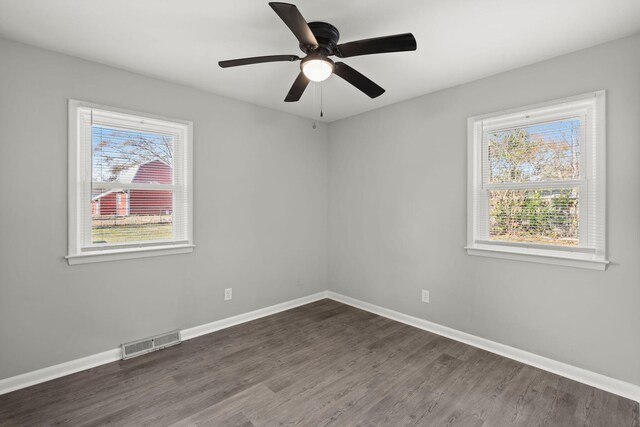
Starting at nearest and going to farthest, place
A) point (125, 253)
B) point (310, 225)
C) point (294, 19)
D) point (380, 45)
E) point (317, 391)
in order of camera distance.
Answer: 1. point (294, 19)
2. point (380, 45)
3. point (317, 391)
4. point (125, 253)
5. point (310, 225)

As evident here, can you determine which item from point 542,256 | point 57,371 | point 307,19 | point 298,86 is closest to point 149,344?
point 57,371

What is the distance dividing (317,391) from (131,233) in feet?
7.03

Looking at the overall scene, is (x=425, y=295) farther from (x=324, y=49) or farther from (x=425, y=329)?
(x=324, y=49)

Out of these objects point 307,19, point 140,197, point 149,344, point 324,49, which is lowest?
point 149,344

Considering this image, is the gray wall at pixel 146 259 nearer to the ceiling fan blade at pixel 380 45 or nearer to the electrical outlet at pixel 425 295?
the electrical outlet at pixel 425 295

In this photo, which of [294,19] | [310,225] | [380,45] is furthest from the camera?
[310,225]

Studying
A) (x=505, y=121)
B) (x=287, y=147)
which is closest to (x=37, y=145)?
(x=287, y=147)

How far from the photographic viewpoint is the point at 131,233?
9.36 ft

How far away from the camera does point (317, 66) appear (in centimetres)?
197

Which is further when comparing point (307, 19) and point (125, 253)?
point (125, 253)

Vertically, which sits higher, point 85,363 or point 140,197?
point 140,197

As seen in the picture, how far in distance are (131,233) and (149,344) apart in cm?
103

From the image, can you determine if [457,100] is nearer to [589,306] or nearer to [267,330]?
[589,306]

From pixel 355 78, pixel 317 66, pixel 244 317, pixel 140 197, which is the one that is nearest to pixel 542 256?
pixel 355 78
